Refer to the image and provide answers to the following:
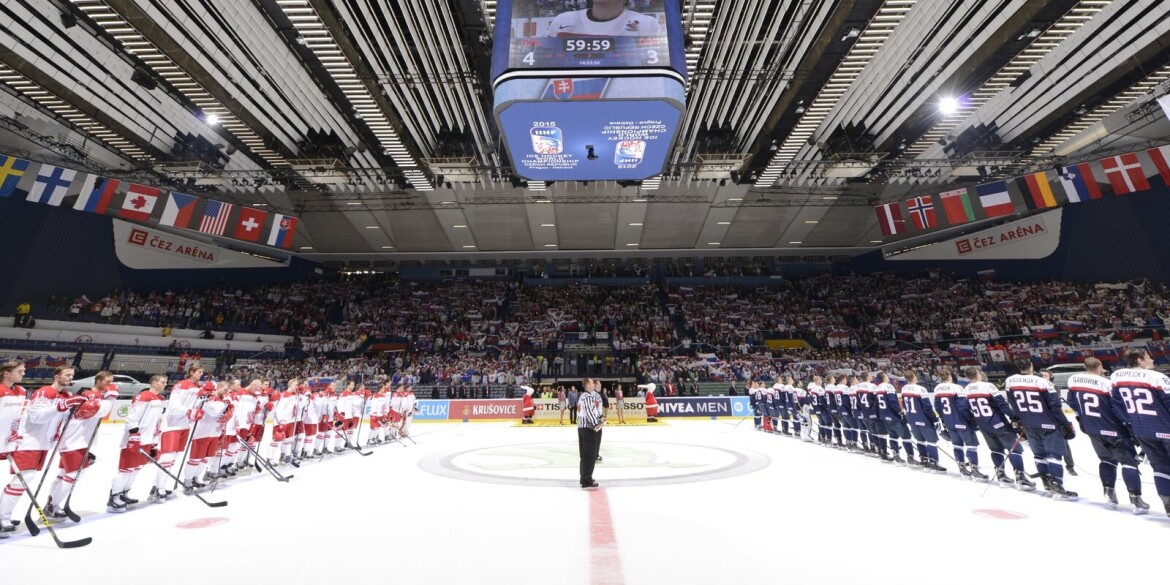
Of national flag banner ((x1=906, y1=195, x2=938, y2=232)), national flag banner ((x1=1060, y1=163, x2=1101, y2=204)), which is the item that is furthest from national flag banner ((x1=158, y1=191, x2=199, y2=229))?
national flag banner ((x1=1060, y1=163, x2=1101, y2=204))

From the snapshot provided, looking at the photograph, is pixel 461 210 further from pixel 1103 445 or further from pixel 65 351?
pixel 1103 445

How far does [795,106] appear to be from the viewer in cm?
1622

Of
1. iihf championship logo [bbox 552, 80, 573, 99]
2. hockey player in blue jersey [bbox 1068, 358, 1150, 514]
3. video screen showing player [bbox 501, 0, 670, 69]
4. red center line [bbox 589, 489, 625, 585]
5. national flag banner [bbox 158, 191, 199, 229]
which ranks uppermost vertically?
national flag banner [bbox 158, 191, 199, 229]

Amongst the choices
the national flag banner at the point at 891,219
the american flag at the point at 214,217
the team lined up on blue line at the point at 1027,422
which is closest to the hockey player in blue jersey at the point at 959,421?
the team lined up on blue line at the point at 1027,422

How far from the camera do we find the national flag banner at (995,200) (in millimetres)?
18094

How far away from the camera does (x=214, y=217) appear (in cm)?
1848

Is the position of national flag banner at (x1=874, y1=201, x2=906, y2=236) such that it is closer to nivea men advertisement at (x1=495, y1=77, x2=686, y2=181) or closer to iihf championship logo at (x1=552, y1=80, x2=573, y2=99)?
nivea men advertisement at (x1=495, y1=77, x2=686, y2=181)

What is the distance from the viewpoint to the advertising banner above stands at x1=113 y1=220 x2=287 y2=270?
2758 cm

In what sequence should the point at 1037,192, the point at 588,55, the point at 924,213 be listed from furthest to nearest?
1. the point at 924,213
2. the point at 1037,192
3. the point at 588,55

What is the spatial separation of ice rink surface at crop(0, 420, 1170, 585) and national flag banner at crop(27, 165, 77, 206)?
13.4 m

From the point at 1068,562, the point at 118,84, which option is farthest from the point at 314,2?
the point at 1068,562

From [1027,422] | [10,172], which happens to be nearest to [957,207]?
[1027,422]

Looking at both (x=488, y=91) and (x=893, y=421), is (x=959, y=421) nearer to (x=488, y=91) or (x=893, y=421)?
(x=893, y=421)

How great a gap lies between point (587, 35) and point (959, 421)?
27.0 feet
